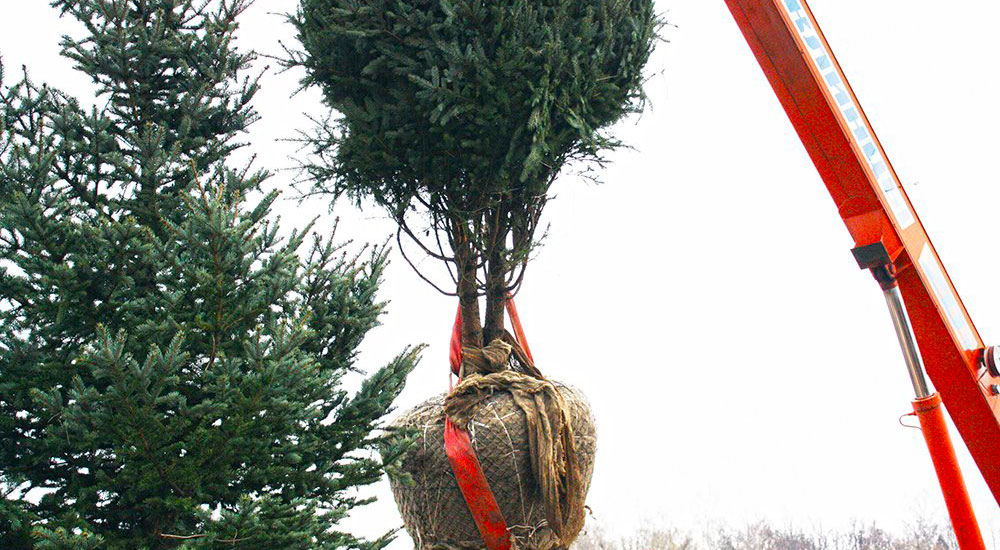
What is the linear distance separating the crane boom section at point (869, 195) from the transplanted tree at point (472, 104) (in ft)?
2.39

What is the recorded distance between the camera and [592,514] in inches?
187

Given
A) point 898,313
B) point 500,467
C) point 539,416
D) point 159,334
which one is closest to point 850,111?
point 898,313

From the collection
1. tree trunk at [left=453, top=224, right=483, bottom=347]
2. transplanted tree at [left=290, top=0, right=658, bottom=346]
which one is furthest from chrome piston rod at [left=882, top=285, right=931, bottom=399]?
tree trunk at [left=453, top=224, right=483, bottom=347]

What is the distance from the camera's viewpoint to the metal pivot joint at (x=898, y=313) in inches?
170

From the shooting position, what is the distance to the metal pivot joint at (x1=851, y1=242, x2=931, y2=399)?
14.2 ft

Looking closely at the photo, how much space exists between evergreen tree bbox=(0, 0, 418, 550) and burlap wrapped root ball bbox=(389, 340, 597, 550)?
0.58 metres

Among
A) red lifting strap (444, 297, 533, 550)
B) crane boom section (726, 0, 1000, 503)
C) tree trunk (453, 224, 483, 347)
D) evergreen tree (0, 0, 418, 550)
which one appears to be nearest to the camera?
evergreen tree (0, 0, 418, 550)

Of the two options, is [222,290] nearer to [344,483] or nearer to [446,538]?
[344,483]

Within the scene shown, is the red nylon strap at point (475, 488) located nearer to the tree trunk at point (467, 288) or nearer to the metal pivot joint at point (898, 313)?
the tree trunk at point (467, 288)

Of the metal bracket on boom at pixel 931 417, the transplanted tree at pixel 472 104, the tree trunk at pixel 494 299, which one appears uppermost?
the transplanted tree at pixel 472 104

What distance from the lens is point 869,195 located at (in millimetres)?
4363

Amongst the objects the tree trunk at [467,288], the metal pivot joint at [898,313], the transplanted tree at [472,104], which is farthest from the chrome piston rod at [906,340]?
the tree trunk at [467,288]

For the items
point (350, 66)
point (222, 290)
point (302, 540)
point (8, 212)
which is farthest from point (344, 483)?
point (350, 66)

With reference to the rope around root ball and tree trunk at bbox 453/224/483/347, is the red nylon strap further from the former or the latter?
tree trunk at bbox 453/224/483/347
